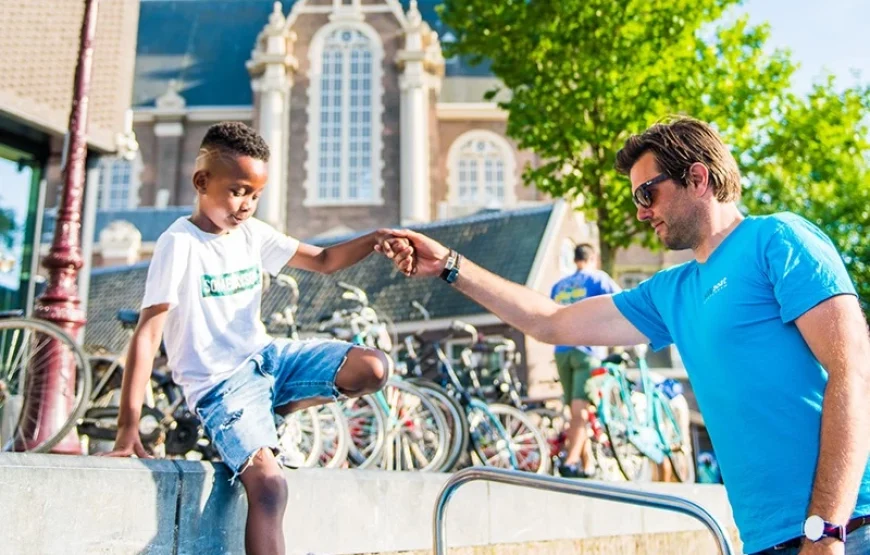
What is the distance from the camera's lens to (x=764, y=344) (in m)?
2.33

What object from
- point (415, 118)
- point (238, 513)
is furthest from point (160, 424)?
point (415, 118)

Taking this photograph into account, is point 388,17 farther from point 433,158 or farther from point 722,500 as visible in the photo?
point 722,500

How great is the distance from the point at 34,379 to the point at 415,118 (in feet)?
90.5

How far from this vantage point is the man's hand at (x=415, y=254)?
12.2 feet

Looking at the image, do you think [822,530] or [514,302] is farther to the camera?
[514,302]

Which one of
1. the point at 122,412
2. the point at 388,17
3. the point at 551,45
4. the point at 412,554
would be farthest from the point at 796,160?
the point at 388,17

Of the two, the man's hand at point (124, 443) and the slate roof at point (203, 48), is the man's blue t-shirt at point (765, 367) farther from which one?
the slate roof at point (203, 48)

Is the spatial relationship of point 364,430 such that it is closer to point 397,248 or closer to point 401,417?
point 401,417

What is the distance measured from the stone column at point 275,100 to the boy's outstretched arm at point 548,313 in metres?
28.4

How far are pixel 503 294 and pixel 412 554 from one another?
1547mm

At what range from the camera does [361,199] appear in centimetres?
3191

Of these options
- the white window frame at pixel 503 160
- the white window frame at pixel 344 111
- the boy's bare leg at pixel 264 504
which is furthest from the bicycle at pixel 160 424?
the white window frame at pixel 503 160

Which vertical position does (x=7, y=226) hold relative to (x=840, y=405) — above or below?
above

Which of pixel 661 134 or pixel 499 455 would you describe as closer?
pixel 661 134
